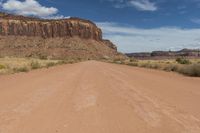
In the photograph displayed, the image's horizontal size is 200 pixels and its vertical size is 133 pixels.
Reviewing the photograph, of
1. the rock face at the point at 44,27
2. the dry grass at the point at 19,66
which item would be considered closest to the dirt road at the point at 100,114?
the dry grass at the point at 19,66

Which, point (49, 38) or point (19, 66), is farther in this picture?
point (49, 38)

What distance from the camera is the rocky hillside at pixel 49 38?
465ft

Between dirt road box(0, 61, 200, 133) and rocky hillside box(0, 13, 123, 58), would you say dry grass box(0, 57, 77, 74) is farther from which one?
rocky hillside box(0, 13, 123, 58)

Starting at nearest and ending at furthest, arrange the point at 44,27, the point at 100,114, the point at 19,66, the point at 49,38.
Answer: the point at 100,114 < the point at 19,66 < the point at 49,38 < the point at 44,27

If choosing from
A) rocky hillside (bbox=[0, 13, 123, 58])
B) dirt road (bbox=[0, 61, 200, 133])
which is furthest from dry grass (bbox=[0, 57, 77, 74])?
rocky hillside (bbox=[0, 13, 123, 58])

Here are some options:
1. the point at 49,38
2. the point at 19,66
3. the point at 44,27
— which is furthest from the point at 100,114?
the point at 44,27

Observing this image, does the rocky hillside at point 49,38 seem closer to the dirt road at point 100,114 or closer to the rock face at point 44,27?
the rock face at point 44,27

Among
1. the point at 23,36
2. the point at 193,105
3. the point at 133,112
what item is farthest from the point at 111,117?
the point at 23,36

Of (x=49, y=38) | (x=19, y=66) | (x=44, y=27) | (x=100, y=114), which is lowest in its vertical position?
(x=19, y=66)

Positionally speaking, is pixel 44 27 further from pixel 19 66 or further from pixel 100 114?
pixel 100 114

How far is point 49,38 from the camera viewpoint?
164 metres

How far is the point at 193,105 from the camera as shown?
991 centimetres

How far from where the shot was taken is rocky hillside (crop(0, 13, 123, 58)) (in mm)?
141875

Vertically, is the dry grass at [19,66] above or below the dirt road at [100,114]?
below
